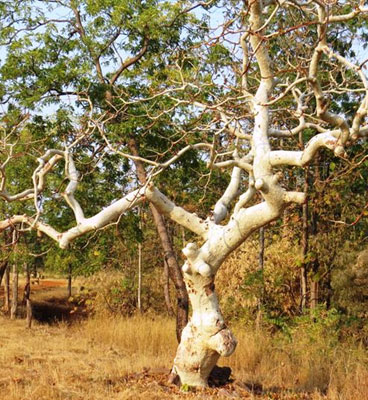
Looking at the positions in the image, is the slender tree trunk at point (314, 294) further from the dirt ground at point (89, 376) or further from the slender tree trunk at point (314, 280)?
the dirt ground at point (89, 376)

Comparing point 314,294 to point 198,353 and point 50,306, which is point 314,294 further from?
point 50,306

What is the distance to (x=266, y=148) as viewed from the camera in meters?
6.56

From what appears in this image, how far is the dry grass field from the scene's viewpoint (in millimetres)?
6699

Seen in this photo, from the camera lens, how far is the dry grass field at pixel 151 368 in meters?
6.70

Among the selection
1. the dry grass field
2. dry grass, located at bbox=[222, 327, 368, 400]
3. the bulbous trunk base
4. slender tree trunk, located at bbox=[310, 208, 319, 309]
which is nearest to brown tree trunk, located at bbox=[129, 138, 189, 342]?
the dry grass field

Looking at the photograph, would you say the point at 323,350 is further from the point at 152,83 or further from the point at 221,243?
the point at 152,83

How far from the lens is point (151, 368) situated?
8.28 m

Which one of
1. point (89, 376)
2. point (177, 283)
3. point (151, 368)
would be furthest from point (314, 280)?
point (89, 376)

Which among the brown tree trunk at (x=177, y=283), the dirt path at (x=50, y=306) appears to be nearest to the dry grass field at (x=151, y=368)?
the brown tree trunk at (x=177, y=283)

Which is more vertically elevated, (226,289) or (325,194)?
(325,194)

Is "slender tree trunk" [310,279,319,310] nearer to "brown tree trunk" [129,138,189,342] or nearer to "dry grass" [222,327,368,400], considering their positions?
"dry grass" [222,327,368,400]

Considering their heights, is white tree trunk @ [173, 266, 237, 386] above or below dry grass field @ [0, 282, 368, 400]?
above

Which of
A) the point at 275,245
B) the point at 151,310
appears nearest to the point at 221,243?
the point at 275,245

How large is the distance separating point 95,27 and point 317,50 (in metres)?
7.33
